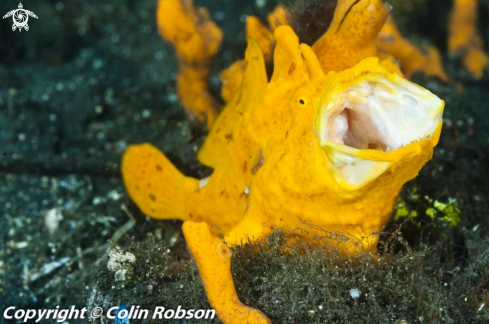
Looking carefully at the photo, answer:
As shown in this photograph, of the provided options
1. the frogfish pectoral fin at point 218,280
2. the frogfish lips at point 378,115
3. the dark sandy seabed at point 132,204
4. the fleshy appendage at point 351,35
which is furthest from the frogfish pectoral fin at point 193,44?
the frogfish lips at point 378,115

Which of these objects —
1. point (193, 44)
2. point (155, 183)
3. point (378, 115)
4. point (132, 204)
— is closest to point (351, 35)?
point (378, 115)

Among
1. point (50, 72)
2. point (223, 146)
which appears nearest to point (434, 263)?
point (223, 146)

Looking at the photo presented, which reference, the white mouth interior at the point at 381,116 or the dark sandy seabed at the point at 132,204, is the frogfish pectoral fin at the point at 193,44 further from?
the white mouth interior at the point at 381,116

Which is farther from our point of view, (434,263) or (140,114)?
(140,114)

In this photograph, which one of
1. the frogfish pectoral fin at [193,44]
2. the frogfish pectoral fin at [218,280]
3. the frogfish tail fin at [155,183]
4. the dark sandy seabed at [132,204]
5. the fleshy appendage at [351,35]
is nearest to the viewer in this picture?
the frogfish pectoral fin at [218,280]

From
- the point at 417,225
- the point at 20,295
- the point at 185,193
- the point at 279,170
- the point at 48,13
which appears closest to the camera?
the point at 279,170

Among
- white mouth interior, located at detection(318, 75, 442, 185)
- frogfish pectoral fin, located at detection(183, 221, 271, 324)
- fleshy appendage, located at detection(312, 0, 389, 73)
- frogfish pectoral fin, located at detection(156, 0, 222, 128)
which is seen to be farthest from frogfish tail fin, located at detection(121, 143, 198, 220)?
white mouth interior, located at detection(318, 75, 442, 185)

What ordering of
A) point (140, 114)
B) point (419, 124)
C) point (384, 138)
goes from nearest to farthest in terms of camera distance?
point (419, 124)
point (384, 138)
point (140, 114)

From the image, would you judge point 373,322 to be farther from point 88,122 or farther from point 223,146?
point 88,122
